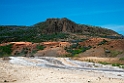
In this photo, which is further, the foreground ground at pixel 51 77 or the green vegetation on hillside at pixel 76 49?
the green vegetation on hillside at pixel 76 49

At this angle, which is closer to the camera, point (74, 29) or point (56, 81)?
point (56, 81)

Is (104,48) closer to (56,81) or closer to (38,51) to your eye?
(38,51)

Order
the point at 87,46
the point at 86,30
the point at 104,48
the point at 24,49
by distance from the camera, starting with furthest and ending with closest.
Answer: the point at 86,30 → the point at 24,49 → the point at 87,46 → the point at 104,48

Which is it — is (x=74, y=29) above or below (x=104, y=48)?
above

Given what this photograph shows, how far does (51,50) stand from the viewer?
2569 inches

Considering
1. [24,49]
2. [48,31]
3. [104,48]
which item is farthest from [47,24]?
[104,48]

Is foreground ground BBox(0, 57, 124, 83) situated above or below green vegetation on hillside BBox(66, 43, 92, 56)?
below

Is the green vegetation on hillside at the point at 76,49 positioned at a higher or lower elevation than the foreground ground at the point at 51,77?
higher

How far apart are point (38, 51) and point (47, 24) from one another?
195 ft

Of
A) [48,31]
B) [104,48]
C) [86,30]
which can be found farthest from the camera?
[86,30]

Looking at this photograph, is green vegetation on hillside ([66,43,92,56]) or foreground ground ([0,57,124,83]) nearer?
foreground ground ([0,57,124,83])

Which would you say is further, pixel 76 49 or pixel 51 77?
pixel 76 49

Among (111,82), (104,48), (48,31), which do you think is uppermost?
(48,31)

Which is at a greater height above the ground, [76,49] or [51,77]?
[76,49]
